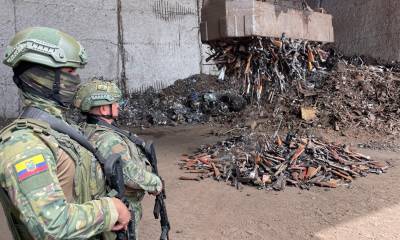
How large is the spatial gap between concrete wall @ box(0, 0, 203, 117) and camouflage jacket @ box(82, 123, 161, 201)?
8224 millimetres

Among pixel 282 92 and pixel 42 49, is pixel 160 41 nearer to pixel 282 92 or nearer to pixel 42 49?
pixel 282 92

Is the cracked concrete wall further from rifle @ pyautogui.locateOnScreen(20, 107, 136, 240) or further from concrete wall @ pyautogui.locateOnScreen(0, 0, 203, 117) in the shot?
rifle @ pyautogui.locateOnScreen(20, 107, 136, 240)

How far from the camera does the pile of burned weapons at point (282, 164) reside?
232 inches

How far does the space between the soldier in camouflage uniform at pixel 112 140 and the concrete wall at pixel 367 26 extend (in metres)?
9.59

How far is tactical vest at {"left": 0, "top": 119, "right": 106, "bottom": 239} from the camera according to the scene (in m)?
1.51

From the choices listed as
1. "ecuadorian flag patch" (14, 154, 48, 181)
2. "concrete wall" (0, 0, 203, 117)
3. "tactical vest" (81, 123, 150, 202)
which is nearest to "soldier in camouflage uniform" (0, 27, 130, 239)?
"ecuadorian flag patch" (14, 154, 48, 181)

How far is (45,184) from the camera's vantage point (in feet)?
4.66

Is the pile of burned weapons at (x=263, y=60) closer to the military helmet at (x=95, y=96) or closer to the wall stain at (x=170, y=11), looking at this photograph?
the military helmet at (x=95, y=96)

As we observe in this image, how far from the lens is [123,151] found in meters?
2.52

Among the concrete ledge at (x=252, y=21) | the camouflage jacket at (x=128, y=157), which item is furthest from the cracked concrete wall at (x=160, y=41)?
the camouflage jacket at (x=128, y=157)

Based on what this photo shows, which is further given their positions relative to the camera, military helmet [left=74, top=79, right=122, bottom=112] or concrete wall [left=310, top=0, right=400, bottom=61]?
concrete wall [left=310, top=0, right=400, bottom=61]

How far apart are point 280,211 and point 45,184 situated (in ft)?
12.7

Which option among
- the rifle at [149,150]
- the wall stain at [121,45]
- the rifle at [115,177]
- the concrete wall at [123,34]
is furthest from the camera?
the wall stain at [121,45]

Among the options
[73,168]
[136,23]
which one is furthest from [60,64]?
[136,23]
